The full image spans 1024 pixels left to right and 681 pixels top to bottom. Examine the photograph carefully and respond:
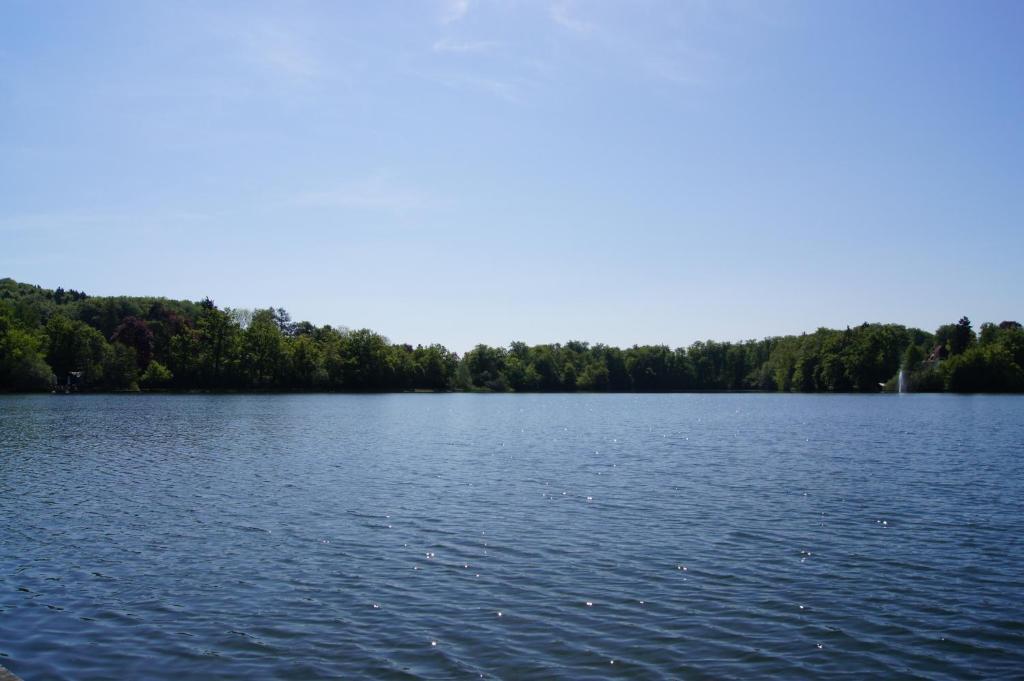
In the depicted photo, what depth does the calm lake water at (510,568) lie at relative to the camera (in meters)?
11.3

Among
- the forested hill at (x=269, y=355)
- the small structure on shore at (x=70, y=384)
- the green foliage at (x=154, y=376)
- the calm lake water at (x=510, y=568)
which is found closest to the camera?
the calm lake water at (x=510, y=568)

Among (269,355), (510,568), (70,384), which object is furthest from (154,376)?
(510,568)

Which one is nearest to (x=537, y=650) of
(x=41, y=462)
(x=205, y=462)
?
(x=205, y=462)

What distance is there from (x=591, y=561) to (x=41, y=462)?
28.4 meters

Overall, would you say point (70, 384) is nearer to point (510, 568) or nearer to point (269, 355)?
point (269, 355)

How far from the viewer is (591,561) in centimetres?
1667

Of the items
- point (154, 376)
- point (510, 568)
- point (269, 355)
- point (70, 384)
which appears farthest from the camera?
point (269, 355)

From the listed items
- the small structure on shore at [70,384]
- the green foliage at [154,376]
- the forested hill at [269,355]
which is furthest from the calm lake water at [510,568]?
the green foliage at [154,376]

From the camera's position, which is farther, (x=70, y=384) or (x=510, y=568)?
(x=70, y=384)

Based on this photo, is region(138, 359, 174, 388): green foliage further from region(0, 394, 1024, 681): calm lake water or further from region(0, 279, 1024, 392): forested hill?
region(0, 394, 1024, 681): calm lake water

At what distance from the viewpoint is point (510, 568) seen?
16.1 metres

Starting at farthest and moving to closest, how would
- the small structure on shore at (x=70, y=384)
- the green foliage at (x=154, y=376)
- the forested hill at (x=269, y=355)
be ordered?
the green foliage at (x=154, y=376) < the forested hill at (x=269, y=355) < the small structure on shore at (x=70, y=384)

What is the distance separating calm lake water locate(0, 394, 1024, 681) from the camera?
11305 millimetres

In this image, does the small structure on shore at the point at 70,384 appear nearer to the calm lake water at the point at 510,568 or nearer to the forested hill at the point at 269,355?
the forested hill at the point at 269,355
